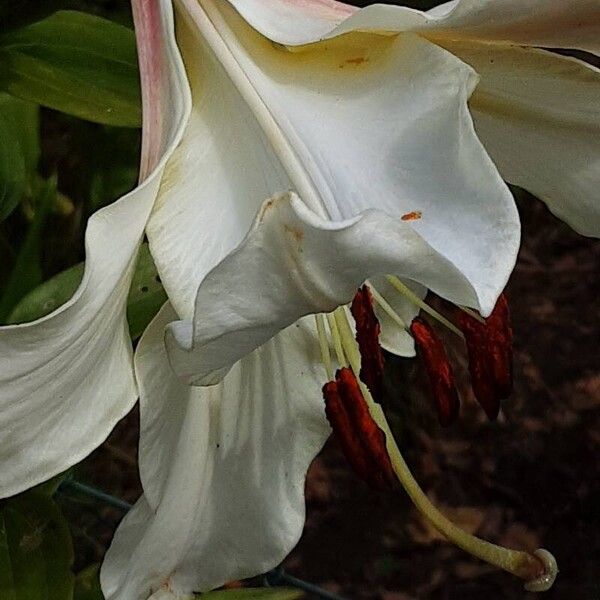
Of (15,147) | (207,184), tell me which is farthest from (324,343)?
(15,147)

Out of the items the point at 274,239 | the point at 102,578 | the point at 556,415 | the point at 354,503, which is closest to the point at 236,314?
the point at 274,239

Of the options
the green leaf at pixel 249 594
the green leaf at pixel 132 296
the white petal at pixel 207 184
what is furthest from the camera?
the green leaf at pixel 249 594

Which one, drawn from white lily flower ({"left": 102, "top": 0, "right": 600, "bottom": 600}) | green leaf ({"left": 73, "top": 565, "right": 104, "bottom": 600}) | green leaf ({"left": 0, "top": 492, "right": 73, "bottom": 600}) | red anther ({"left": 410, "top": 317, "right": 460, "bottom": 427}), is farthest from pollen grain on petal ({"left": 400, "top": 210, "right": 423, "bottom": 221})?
green leaf ({"left": 73, "top": 565, "right": 104, "bottom": 600})

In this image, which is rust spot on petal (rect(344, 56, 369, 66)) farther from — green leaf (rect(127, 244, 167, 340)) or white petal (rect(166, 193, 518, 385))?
green leaf (rect(127, 244, 167, 340))

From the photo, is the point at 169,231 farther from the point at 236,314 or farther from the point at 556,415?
the point at 556,415

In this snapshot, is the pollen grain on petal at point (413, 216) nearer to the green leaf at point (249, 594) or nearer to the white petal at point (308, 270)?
the white petal at point (308, 270)

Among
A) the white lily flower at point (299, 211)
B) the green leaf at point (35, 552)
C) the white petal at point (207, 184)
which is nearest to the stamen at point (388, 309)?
the white lily flower at point (299, 211)
